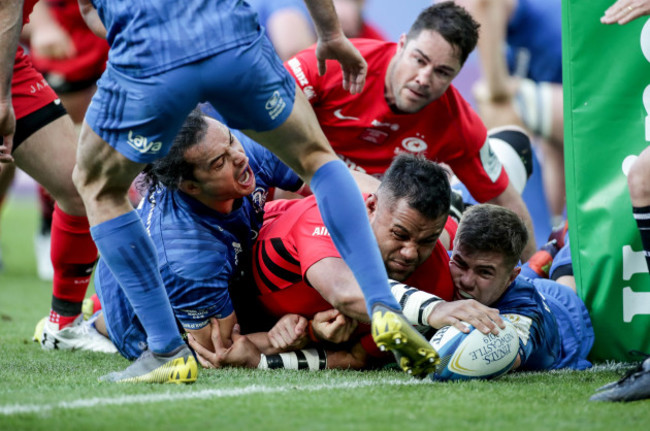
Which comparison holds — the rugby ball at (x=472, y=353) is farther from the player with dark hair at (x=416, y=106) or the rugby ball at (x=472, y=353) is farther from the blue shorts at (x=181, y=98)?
the player with dark hair at (x=416, y=106)

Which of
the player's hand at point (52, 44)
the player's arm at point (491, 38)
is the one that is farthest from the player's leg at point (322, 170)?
the player's arm at point (491, 38)

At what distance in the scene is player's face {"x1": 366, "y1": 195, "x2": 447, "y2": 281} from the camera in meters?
3.18

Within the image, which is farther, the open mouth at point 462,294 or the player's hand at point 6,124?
the open mouth at point 462,294

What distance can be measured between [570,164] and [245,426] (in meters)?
2.11

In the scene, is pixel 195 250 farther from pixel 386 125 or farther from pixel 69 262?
pixel 386 125

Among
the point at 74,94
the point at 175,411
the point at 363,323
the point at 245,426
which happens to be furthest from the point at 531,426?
the point at 74,94

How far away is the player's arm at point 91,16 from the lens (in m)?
3.33

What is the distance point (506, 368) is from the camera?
310cm

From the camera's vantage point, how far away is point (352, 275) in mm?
3092

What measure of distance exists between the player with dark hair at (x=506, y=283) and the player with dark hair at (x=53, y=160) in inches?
65.6

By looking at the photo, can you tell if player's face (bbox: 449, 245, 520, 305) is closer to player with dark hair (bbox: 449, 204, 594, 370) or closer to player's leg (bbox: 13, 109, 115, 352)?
player with dark hair (bbox: 449, 204, 594, 370)

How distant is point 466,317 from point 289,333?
2.46ft

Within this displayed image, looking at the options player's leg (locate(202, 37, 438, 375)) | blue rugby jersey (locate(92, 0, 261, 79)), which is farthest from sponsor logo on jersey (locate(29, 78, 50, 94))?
player's leg (locate(202, 37, 438, 375))

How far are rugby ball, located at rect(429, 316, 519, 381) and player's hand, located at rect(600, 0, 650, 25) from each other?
1.12m
